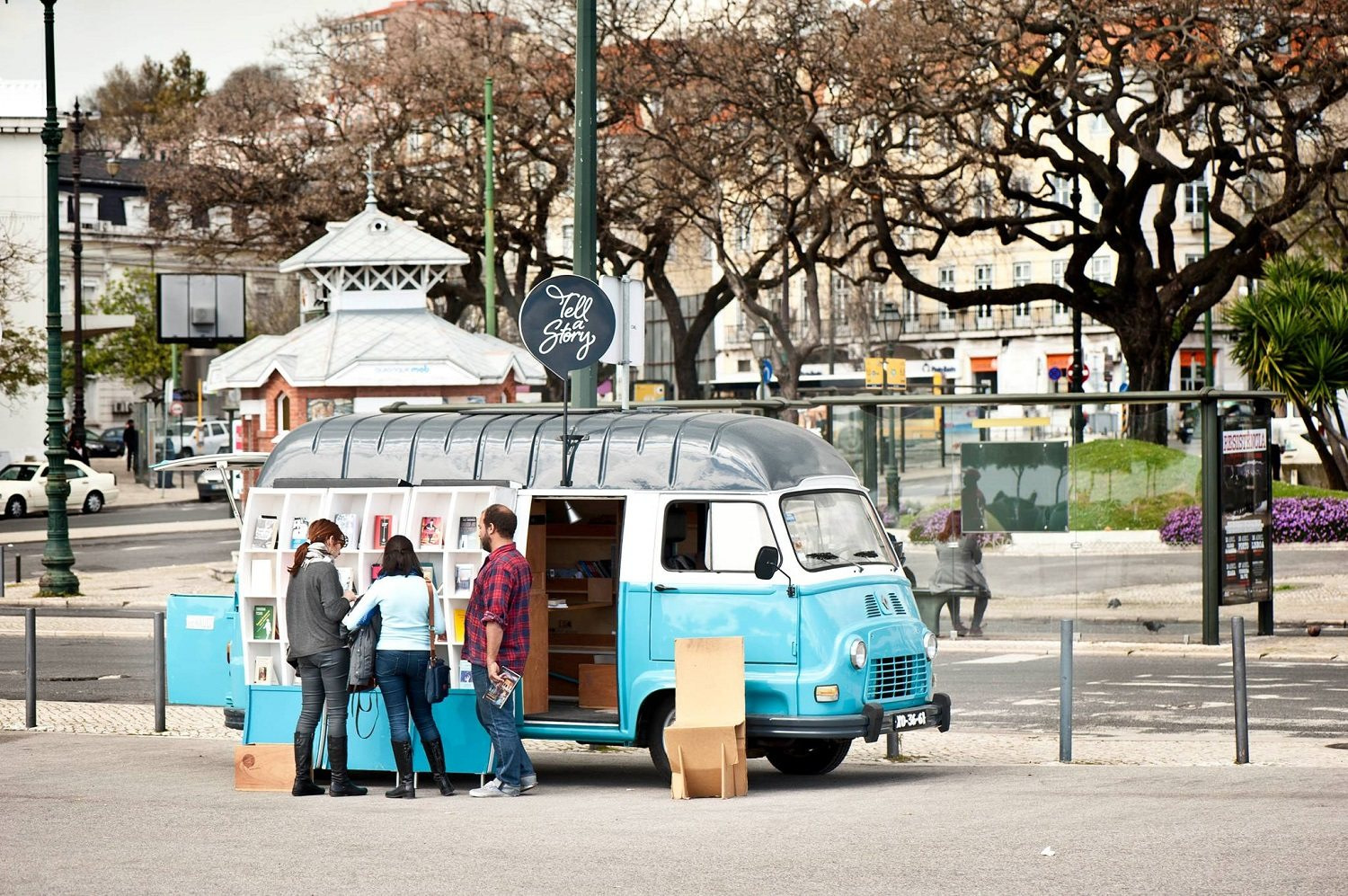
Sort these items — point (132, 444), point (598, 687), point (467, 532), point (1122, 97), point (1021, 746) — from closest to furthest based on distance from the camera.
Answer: point (467, 532)
point (598, 687)
point (1021, 746)
point (1122, 97)
point (132, 444)

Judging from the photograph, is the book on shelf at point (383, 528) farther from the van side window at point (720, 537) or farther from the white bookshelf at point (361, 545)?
the van side window at point (720, 537)

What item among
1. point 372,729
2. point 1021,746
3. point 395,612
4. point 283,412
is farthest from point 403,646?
point 283,412

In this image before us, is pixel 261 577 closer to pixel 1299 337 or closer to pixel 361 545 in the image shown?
pixel 361 545

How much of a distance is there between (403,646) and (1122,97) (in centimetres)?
2683

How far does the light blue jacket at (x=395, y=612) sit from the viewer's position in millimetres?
11016

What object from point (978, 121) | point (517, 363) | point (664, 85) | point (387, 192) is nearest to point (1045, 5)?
point (978, 121)

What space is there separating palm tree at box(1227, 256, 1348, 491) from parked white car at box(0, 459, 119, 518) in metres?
31.0

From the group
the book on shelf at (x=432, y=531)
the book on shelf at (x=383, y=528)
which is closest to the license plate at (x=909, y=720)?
the book on shelf at (x=432, y=531)

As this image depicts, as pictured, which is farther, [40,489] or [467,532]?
[40,489]

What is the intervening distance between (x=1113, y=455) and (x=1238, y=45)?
13.0m

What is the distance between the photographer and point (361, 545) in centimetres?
1188

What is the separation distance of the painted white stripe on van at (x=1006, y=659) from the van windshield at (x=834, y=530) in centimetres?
742

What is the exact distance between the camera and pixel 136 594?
28.4 metres

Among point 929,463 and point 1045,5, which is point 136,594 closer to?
point 929,463
